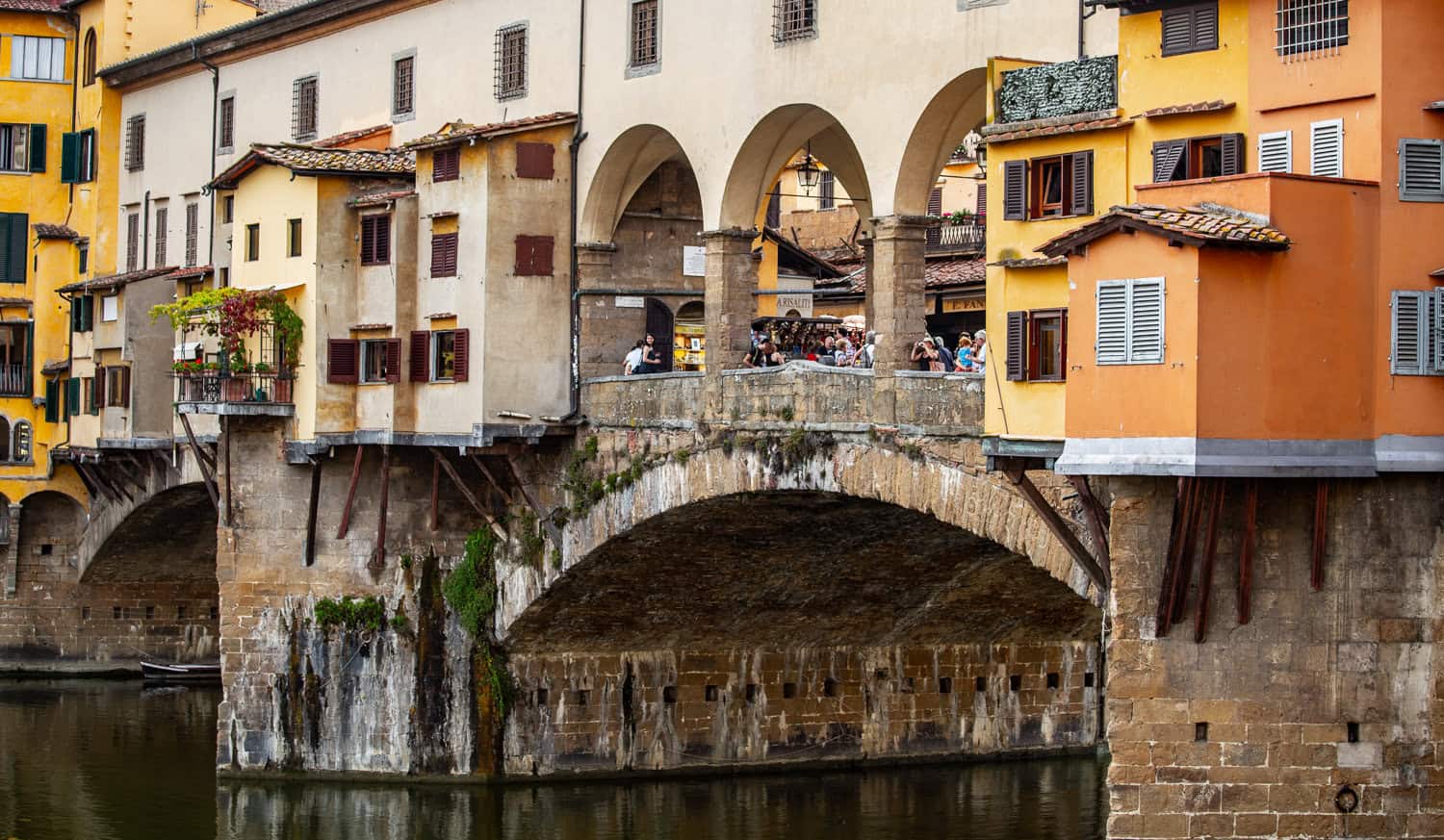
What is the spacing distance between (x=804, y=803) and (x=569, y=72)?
43.4 feet

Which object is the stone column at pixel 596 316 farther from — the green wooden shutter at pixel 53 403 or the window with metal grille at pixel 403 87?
the green wooden shutter at pixel 53 403

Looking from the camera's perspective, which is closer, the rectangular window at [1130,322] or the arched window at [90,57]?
the rectangular window at [1130,322]

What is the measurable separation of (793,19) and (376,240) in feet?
34.1

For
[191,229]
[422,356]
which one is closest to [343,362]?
[422,356]

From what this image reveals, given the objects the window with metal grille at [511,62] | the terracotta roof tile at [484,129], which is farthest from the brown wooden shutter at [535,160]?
the window with metal grille at [511,62]

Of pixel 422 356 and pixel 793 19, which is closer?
pixel 793 19

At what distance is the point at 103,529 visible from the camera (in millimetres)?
64125

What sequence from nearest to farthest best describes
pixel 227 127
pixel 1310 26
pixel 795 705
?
1. pixel 1310 26
2. pixel 795 705
3. pixel 227 127

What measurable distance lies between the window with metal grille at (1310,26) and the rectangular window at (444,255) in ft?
63.6

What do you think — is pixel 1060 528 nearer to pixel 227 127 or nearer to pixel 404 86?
pixel 404 86

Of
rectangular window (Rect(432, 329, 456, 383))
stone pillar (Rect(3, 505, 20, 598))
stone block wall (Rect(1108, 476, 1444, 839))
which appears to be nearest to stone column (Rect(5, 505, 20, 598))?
stone pillar (Rect(3, 505, 20, 598))

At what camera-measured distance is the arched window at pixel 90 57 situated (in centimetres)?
6316

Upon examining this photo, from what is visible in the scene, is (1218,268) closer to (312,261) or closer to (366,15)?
(312,261)

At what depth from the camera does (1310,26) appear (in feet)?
85.3
